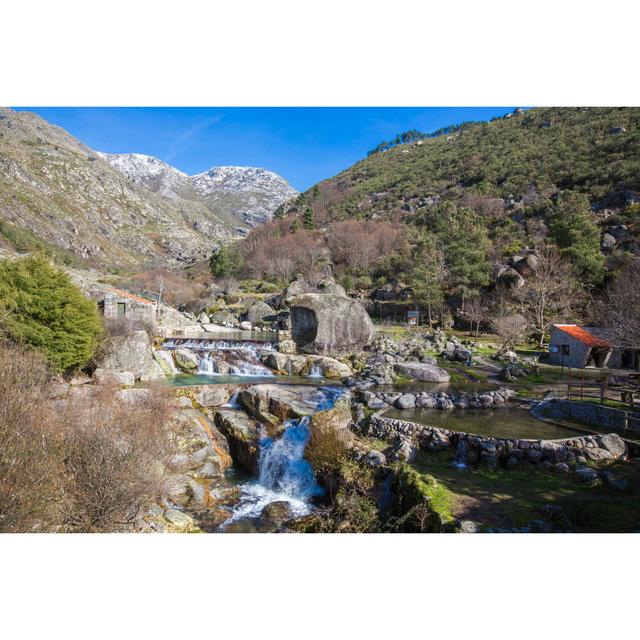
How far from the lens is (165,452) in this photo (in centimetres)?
1007

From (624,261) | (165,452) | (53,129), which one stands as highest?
(53,129)

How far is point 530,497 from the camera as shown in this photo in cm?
793

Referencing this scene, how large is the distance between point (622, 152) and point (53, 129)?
189039 millimetres

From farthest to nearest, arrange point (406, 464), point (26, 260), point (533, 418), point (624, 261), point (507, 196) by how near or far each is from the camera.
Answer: point (507, 196) < point (624, 261) < point (26, 260) < point (533, 418) < point (406, 464)

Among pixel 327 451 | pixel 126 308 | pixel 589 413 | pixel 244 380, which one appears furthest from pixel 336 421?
pixel 126 308

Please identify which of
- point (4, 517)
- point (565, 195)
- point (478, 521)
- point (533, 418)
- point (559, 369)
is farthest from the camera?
point (565, 195)

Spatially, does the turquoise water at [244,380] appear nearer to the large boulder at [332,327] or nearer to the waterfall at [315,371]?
the waterfall at [315,371]

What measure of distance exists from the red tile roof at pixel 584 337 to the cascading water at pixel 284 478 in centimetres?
1696

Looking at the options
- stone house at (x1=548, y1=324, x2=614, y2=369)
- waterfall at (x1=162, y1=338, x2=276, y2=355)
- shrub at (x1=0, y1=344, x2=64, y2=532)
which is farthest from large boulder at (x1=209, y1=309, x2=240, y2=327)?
shrub at (x1=0, y1=344, x2=64, y2=532)

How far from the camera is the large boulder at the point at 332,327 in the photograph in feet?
81.1

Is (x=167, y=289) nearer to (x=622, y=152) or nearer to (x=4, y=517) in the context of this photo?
(x=4, y=517)

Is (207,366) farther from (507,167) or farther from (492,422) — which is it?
(507,167)

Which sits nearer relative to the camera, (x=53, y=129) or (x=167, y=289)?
(x=167, y=289)

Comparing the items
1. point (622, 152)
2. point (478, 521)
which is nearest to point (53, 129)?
point (622, 152)
